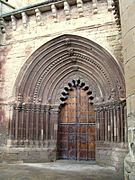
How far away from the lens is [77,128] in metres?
7.55

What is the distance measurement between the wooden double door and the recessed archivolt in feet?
2.08

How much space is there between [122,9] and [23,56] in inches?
188

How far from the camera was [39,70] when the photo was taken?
7.48m

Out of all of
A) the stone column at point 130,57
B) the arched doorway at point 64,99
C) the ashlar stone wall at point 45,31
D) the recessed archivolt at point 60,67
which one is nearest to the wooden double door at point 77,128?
the arched doorway at point 64,99

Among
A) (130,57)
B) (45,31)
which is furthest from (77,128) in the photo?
(130,57)

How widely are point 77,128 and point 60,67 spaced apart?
2.01 metres

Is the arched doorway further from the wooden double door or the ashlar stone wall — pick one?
the ashlar stone wall

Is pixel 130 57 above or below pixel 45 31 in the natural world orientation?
below

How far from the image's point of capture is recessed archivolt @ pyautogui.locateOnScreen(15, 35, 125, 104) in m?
6.75

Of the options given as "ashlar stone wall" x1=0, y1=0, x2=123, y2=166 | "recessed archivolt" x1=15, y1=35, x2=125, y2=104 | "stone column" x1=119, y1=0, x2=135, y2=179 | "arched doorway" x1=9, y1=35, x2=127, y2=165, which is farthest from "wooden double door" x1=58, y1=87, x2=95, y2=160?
"stone column" x1=119, y1=0, x2=135, y2=179

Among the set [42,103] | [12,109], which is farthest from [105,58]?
[12,109]

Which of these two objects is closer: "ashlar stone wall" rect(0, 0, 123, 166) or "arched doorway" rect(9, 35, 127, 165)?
"ashlar stone wall" rect(0, 0, 123, 166)

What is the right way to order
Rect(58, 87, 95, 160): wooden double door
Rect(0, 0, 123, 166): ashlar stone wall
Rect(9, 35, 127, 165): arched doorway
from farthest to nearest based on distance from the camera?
1. Rect(58, 87, 95, 160): wooden double door
2. Rect(9, 35, 127, 165): arched doorway
3. Rect(0, 0, 123, 166): ashlar stone wall

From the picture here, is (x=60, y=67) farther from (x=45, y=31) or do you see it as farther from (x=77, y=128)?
(x=77, y=128)
